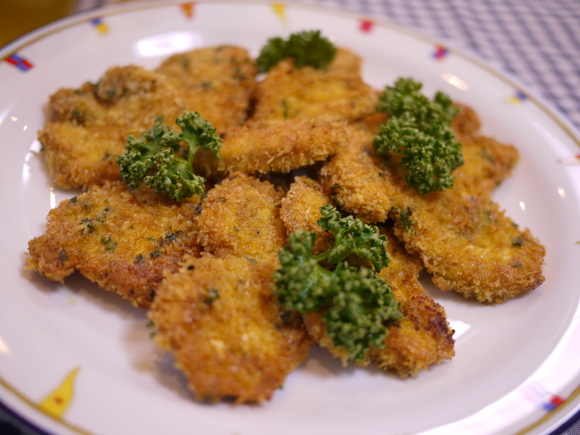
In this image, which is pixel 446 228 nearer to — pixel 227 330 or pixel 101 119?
pixel 227 330

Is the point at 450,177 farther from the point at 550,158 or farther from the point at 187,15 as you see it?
the point at 187,15

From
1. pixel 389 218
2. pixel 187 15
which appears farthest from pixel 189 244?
pixel 187 15

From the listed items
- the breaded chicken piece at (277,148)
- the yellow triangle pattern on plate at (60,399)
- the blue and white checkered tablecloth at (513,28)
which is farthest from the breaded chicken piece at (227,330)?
the blue and white checkered tablecloth at (513,28)

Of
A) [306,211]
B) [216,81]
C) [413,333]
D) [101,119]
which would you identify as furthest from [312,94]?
[413,333]

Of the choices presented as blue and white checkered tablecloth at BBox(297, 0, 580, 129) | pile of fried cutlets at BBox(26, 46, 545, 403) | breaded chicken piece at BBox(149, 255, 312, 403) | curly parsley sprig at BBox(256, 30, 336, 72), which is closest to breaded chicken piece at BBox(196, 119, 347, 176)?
pile of fried cutlets at BBox(26, 46, 545, 403)

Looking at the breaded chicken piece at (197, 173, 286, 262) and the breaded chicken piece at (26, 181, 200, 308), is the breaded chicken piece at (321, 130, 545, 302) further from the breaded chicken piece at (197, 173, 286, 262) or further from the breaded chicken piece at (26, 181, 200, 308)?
the breaded chicken piece at (26, 181, 200, 308)

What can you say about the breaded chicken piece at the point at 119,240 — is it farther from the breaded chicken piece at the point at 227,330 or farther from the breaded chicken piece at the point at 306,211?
the breaded chicken piece at the point at 306,211
